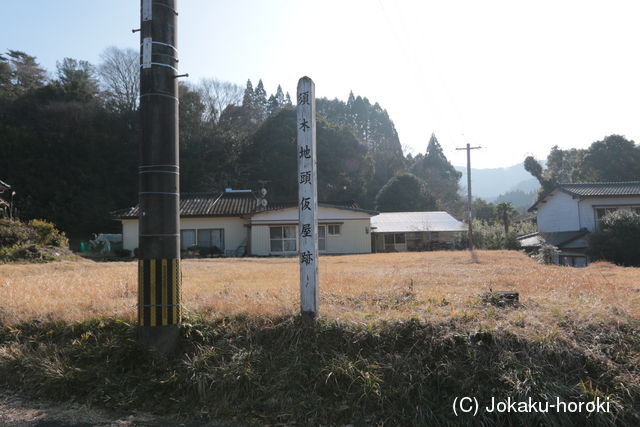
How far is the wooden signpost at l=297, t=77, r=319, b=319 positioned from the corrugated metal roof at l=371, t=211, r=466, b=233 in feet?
83.0

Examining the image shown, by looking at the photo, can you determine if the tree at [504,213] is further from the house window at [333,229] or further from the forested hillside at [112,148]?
the house window at [333,229]

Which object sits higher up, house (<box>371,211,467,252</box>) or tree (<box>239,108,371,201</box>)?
tree (<box>239,108,371,201</box>)

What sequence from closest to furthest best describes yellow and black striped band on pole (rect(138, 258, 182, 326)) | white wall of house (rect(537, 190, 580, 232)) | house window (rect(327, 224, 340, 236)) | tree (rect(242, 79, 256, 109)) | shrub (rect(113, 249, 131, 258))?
1. yellow and black striped band on pole (rect(138, 258, 182, 326))
2. shrub (rect(113, 249, 131, 258))
3. white wall of house (rect(537, 190, 580, 232))
4. house window (rect(327, 224, 340, 236))
5. tree (rect(242, 79, 256, 109))

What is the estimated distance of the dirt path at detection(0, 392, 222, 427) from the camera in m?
3.38

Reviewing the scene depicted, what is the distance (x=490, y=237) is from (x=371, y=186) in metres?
17.7

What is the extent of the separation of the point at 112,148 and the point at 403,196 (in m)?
26.2

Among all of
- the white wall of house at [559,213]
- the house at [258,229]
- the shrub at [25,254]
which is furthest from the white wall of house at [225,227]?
the white wall of house at [559,213]

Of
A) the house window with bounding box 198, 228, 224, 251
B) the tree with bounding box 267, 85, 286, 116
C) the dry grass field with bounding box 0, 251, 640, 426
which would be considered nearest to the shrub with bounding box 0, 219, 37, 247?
the house window with bounding box 198, 228, 224, 251

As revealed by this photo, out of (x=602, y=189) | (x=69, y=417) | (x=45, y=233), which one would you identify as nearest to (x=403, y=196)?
(x=602, y=189)

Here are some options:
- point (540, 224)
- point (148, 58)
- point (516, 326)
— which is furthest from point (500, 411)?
point (540, 224)

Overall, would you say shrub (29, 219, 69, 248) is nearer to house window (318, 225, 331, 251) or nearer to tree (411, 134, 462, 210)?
house window (318, 225, 331, 251)

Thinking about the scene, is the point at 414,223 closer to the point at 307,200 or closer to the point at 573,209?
the point at 573,209

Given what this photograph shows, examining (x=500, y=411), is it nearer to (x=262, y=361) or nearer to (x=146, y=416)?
(x=262, y=361)

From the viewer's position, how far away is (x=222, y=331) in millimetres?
4324
